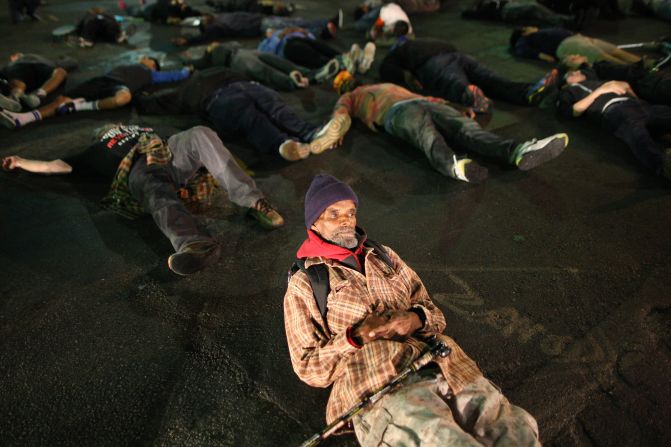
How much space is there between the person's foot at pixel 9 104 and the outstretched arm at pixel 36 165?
187cm

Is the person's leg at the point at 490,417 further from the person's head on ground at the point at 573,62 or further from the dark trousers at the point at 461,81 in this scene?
the person's head on ground at the point at 573,62

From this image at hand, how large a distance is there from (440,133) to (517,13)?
20.3 feet

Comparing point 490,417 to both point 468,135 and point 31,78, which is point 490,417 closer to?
point 468,135

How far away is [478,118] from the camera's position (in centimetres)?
511

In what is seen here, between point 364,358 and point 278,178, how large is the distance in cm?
269

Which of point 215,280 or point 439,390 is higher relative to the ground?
point 439,390

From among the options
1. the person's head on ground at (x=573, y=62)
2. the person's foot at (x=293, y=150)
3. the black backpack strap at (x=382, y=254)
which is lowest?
the person's foot at (x=293, y=150)

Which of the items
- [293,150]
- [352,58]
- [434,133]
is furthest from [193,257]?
[352,58]

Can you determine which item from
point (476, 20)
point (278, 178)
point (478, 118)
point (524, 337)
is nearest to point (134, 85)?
point (278, 178)

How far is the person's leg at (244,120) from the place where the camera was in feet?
15.1

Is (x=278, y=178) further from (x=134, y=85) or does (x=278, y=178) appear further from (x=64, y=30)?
(x=64, y=30)

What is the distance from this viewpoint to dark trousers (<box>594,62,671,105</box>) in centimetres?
460

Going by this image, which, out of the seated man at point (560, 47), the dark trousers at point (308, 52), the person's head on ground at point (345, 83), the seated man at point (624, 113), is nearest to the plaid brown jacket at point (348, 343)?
the seated man at point (624, 113)

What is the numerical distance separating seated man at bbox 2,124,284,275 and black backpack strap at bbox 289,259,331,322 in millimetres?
1287
